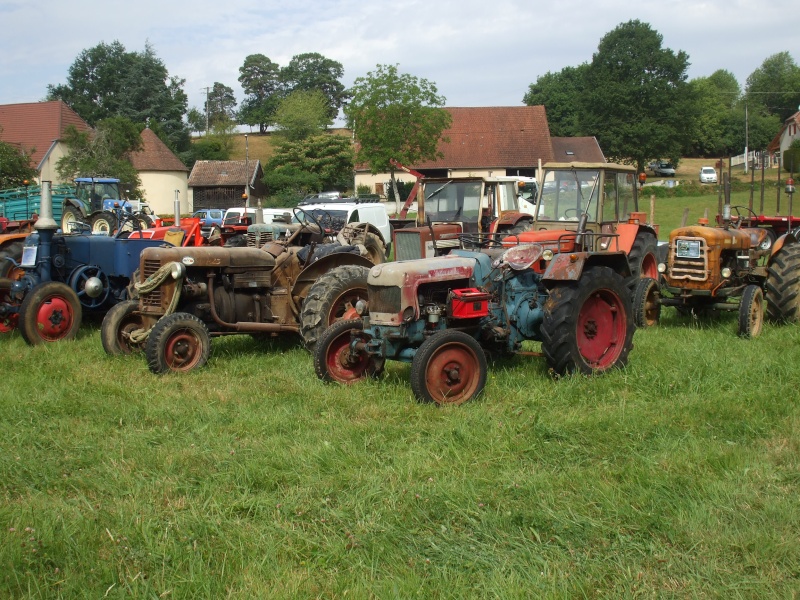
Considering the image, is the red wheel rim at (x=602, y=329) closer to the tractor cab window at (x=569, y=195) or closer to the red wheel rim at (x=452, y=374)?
the red wheel rim at (x=452, y=374)

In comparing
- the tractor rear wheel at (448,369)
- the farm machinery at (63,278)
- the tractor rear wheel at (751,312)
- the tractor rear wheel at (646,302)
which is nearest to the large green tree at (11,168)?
the farm machinery at (63,278)

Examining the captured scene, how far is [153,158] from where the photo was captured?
5206 centimetres

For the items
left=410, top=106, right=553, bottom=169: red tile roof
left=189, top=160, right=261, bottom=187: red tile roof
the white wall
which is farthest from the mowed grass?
left=189, top=160, right=261, bottom=187: red tile roof

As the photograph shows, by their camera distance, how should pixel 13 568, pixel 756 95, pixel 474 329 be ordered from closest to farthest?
pixel 13 568 → pixel 474 329 → pixel 756 95

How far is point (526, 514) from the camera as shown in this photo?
422 cm

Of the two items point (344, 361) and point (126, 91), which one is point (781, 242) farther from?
point (126, 91)

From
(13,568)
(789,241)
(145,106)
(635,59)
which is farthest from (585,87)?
(13,568)

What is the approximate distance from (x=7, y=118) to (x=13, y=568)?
51.1 m

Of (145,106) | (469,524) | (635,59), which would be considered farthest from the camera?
(145,106)

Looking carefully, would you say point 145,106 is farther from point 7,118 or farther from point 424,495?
point 424,495

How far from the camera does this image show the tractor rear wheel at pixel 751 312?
9070 millimetres

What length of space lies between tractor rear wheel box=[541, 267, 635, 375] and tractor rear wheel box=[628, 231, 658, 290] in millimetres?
3221

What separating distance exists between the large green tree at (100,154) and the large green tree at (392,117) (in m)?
11.8

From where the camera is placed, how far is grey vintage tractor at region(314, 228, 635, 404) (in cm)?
649
